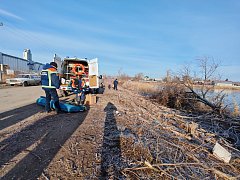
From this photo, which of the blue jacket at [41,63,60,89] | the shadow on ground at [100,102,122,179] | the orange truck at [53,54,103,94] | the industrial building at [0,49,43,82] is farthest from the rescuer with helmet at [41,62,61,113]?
the industrial building at [0,49,43,82]

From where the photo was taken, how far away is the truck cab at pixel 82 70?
1145 cm

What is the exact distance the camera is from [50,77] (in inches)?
244

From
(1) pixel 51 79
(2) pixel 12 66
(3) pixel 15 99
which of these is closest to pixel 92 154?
(1) pixel 51 79

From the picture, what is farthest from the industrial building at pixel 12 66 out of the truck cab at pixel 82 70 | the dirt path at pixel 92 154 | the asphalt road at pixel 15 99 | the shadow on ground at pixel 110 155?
the shadow on ground at pixel 110 155

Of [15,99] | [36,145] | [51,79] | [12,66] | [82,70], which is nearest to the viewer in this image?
[36,145]

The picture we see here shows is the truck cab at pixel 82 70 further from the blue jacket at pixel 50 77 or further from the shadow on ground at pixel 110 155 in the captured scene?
the shadow on ground at pixel 110 155

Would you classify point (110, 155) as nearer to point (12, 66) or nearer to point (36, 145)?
point (36, 145)

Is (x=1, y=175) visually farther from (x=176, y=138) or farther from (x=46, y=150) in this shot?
(x=176, y=138)

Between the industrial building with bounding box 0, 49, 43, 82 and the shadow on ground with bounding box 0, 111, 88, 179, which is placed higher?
the industrial building with bounding box 0, 49, 43, 82

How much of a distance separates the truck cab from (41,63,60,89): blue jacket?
488 cm

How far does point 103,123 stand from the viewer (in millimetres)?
5590

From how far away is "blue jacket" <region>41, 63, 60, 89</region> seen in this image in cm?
617

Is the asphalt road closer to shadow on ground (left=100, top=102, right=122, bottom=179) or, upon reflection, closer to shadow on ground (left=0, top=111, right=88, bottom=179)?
shadow on ground (left=0, top=111, right=88, bottom=179)

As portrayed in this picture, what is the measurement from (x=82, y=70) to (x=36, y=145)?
9.17m
